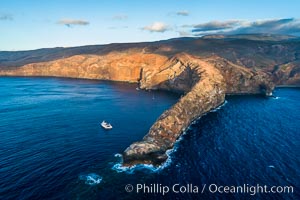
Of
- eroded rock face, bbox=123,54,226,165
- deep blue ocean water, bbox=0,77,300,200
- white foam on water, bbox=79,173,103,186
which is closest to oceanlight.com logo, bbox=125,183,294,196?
deep blue ocean water, bbox=0,77,300,200

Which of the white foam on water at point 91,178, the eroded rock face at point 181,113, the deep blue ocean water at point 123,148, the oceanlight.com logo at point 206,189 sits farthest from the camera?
the eroded rock face at point 181,113

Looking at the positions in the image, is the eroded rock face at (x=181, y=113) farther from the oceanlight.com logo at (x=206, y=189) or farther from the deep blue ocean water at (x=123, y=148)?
the oceanlight.com logo at (x=206, y=189)

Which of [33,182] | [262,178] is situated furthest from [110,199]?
[262,178]

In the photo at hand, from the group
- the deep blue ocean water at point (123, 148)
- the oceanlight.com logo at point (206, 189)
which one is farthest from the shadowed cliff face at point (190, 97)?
the oceanlight.com logo at point (206, 189)

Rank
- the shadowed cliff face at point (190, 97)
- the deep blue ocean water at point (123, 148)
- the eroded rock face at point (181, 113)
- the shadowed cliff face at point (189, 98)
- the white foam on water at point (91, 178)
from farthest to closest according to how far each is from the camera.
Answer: the shadowed cliff face at point (190, 97) < the shadowed cliff face at point (189, 98) < the eroded rock face at point (181, 113) < the white foam on water at point (91, 178) < the deep blue ocean water at point (123, 148)

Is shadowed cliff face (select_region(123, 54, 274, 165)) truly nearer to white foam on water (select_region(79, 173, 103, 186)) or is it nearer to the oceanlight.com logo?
white foam on water (select_region(79, 173, 103, 186))

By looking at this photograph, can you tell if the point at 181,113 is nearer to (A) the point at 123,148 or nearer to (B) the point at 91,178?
(A) the point at 123,148
